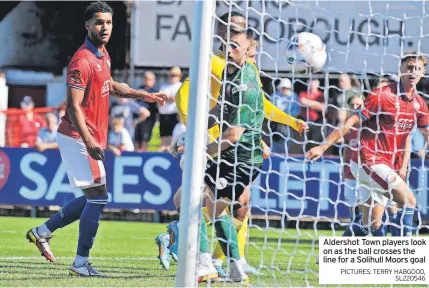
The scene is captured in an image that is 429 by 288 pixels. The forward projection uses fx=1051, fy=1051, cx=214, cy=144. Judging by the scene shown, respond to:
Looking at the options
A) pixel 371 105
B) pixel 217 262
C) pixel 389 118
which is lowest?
pixel 217 262

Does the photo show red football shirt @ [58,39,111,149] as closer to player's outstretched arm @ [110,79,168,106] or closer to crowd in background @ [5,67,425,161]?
player's outstretched arm @ [110,79,168,106]

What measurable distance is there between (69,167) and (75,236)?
411 cm

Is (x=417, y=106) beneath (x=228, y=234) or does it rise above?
above

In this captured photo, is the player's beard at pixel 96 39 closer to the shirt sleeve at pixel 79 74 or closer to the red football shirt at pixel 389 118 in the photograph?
the shirt sleeve at pixel 79 74

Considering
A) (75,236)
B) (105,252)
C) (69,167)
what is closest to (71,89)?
(69,167)

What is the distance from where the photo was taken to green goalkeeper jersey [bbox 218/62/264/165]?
7109 millimetres

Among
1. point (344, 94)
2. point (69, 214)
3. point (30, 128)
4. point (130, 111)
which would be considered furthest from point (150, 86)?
point (69, 214)

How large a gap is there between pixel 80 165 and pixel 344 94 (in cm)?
264

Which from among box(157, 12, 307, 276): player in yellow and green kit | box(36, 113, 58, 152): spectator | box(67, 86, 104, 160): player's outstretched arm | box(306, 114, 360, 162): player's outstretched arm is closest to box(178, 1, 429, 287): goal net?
box(157, 12, 307, 276): player in yellow and green kit

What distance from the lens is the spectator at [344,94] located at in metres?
9.33

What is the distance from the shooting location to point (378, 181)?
9.23m

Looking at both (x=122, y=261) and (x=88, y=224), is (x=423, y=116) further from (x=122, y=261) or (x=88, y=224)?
(x=88, y=224)

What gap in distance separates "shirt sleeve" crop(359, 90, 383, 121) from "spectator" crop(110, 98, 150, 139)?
7183 mm

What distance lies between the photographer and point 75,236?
39.2 feet
